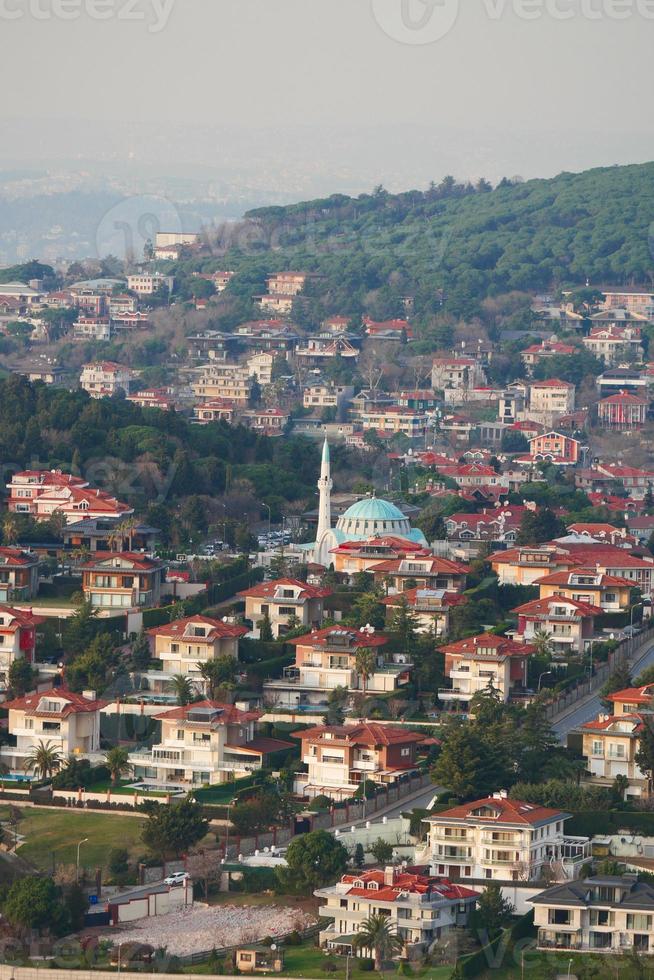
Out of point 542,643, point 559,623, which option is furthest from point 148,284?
point 542,643

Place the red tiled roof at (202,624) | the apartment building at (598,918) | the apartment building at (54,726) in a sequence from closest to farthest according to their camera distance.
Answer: the apartment building at (598,918) < the apartment building at (54,726) < the red tiled roof at (202,624)

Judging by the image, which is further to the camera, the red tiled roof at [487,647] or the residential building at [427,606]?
the residential building at [427,606]

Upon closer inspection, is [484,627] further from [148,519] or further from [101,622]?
[148,519]

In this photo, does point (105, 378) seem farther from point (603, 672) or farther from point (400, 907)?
point (400, 907)

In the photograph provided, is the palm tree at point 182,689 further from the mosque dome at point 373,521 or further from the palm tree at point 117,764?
the mosque dome at point 373,521

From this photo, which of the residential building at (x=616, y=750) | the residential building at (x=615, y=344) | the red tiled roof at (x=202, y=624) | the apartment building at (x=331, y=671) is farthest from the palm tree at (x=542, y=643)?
the residential building at (x=615, y=344)

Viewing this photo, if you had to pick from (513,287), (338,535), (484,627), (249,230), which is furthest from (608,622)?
(249,230)
